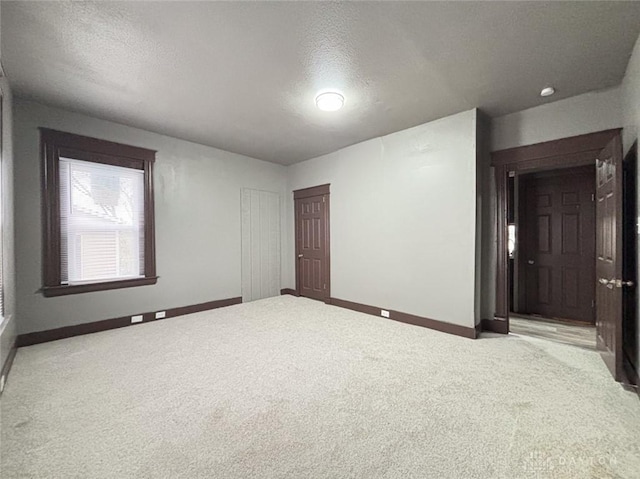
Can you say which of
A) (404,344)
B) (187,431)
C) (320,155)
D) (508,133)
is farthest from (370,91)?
(187,431)

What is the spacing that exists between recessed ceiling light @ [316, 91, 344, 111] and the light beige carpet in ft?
8.74

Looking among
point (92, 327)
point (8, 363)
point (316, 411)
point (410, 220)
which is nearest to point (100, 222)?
point (92, 327)

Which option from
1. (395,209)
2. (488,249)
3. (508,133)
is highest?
(508,133)

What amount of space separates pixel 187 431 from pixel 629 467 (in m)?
2.46

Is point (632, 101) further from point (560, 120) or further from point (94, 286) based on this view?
point (94, 286)

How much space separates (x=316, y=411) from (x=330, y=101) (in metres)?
2.87

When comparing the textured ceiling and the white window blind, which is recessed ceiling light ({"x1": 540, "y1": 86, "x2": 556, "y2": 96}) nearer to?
the textured ceiling

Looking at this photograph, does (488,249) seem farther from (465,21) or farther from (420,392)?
A: (465,21)

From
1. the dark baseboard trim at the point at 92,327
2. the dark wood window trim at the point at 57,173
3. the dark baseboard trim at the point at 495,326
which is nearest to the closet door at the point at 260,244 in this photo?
the dark baseboard trim at the point at 92,327

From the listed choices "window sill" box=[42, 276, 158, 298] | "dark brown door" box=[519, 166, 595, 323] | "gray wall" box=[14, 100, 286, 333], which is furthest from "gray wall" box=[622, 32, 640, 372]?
"window sill" box=[42, 276, 158, 298]

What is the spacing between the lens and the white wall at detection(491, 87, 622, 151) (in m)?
2.79

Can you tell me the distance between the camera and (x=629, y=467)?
1.42m

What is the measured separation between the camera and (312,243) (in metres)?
5.43

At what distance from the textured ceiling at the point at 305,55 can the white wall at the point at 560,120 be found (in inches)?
5.1
